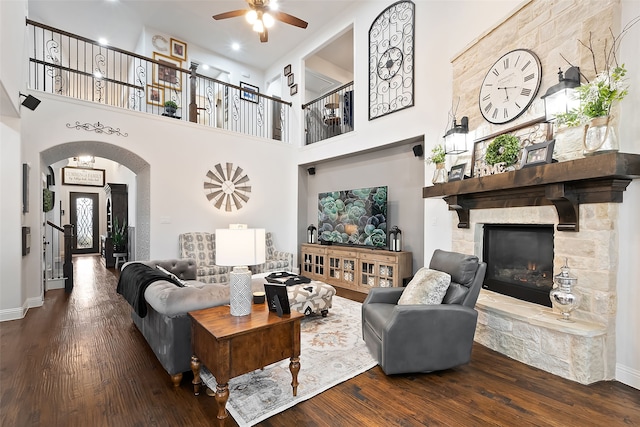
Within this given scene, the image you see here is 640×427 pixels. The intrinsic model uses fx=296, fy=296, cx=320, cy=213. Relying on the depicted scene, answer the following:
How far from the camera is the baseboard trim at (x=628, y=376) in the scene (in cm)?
224

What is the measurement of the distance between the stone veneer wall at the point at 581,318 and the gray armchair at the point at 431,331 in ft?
1.91

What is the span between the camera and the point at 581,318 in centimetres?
246

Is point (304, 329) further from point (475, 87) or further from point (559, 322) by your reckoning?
point (475, 87)

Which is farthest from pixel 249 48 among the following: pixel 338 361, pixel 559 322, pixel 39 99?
pixel 559 322

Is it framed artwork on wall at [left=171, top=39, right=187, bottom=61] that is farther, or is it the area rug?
framed artwork on wall at [left=171, top=39, right=187, bottom=61]

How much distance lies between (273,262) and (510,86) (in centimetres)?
447

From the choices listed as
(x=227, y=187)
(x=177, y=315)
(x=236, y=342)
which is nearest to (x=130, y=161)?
(x=227, y=187)

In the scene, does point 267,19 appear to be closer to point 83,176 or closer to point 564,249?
point 564,249

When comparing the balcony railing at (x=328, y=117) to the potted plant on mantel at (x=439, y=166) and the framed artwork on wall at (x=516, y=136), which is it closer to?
the potted plant on mantel at (x=439, y=166)

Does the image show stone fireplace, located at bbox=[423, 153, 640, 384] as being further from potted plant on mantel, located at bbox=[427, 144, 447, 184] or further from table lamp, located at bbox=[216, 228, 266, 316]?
table lamp, located at bbox=[216, 228, 266, 316]

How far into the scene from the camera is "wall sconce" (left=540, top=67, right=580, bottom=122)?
2408 mm

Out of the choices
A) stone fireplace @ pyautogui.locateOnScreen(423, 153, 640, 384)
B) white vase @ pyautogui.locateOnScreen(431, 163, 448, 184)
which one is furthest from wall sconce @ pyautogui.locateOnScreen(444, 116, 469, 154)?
stone fireplace @ pyautogui.locateOnScreen(423, 153, 640, 384)

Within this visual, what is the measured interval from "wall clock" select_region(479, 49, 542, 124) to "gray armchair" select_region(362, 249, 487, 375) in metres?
1.75

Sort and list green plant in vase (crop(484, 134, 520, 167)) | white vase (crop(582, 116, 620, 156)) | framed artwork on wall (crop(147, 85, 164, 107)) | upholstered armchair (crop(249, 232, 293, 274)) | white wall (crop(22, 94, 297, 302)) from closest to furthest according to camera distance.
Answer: white vase (crop(582, 116, 620, 156)) < green plant in vase (crop(484, 134, 520, 167)) < white wall (crop(22, 94, 297, 302)) < upholstered armchair (crop(249, 232, 293, 274)) < framed artwork on wall (crop(147, 85, 164, 107))
